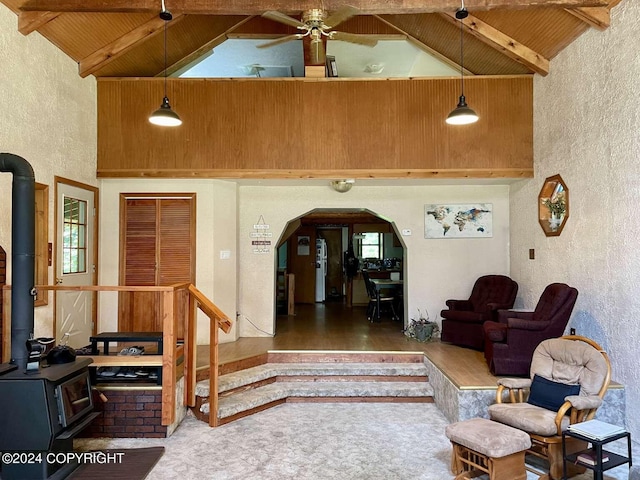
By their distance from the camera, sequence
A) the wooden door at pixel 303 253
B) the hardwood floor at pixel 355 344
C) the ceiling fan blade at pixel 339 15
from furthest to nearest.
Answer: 1. the wooden door at pixel 303 253
2. the hardwood floor at pixel 355 344
3. the ceiling fan blade at pixel 339 15

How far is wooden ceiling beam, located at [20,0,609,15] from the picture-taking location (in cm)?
422

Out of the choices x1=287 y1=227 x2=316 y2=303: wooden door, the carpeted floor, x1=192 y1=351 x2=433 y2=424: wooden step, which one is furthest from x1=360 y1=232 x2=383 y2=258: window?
the carpeted floor

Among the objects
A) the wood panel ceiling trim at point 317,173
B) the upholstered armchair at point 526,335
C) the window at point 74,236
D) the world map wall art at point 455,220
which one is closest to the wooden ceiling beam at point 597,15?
the wood panel ceiling trim at point 317,173

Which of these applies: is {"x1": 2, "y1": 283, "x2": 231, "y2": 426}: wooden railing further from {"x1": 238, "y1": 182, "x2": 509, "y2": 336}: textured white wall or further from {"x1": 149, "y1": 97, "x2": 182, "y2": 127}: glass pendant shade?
{"x1": 238, "y1": 182, "x2": 509, "y2": 336}: textured white wall

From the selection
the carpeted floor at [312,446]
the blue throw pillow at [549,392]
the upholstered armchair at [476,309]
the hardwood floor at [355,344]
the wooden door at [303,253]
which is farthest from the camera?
the wooden door at [303,253]

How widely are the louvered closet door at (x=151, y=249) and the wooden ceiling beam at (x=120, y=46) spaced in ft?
5.87

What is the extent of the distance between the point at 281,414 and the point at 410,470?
165 centimetres

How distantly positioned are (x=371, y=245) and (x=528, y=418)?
27.4 ft

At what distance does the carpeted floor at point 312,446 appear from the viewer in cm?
339

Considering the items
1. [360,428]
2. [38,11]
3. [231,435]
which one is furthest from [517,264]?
[38,11]

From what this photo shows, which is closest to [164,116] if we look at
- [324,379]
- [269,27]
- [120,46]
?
[120,46]

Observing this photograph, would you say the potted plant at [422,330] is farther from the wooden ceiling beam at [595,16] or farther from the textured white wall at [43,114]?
the textured white wall at [43,114]

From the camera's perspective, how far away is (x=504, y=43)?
5.39 metres

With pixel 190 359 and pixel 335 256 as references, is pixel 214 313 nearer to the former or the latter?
pixel 190 359
